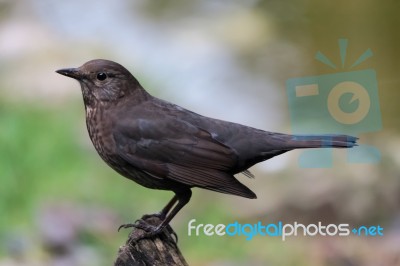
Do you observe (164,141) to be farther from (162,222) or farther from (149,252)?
(149,252)

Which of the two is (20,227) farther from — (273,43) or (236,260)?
(273,43)

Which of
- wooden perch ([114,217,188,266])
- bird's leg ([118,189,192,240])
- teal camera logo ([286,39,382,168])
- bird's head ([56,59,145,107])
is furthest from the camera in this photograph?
teal camera logo ([286,39,382,168])

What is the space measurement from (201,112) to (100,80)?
3.40 ft

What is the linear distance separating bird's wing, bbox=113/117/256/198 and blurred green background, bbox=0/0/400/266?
100 centimetres

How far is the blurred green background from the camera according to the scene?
10.2ft

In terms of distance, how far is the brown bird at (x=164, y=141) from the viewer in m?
2.07

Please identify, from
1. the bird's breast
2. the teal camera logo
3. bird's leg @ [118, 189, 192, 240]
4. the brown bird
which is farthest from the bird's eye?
the teal camera logo

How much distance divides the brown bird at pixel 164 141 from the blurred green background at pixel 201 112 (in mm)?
939

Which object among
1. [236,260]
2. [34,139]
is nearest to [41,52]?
[34,139]

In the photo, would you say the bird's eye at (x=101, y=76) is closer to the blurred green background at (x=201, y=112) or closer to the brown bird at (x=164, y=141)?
the brown bird at (x=164, y=141)

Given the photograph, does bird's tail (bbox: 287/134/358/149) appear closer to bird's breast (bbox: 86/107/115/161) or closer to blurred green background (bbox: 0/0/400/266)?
bird's breast (bbox: 86/107/115/161)

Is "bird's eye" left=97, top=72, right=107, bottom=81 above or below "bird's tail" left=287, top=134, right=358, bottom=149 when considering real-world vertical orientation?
above

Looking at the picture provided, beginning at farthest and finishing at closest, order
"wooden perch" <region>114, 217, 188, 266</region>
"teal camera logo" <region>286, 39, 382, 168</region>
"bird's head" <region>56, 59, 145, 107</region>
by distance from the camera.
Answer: "teal camera logo" <region>286, 39, 382, 168</region>, "bird's head" <region>56, 59, 145, 107</region>, "wooden perch" <region>114, 217, 188, 266</region>

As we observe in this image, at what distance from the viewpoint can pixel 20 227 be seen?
317cm
